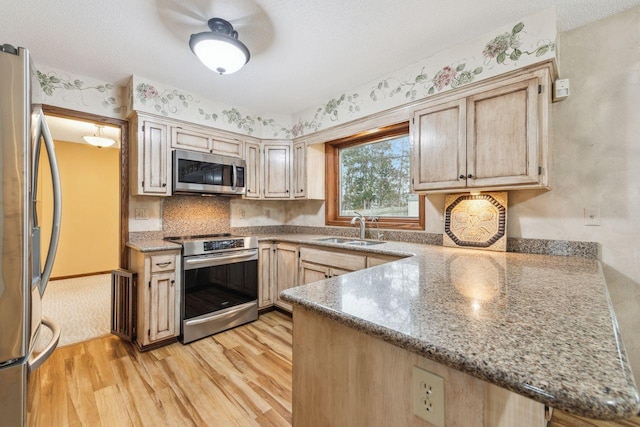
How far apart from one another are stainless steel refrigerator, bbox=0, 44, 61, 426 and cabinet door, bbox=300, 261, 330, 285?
1.98 meters

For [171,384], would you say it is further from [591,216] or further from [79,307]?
[591,216]

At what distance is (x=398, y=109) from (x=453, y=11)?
80 cm

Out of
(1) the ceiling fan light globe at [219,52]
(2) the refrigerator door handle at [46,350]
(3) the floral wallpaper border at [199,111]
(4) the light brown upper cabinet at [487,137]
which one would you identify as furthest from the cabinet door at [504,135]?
(2) the refrigerator door handle at [46,350]

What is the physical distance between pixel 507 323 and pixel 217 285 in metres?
2.47

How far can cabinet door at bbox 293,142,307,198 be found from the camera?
10.7 ft

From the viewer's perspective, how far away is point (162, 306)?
2.35 m

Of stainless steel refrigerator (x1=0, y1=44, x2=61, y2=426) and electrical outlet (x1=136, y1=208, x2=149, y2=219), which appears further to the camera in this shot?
electrical outlet (x1=136, y1=208, x2=149, y2=219)

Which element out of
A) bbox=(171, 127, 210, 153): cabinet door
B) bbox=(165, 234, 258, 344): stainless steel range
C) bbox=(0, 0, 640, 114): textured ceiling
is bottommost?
bbox=(165, 234, 258, 344): stainless steel range

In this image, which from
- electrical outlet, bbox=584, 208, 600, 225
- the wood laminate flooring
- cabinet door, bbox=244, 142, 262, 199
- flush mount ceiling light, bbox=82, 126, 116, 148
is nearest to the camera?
the wood laminate flooring

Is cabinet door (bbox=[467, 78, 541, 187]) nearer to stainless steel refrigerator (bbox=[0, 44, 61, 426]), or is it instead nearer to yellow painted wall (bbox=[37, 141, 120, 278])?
stainless steel refrigerator (bbox=[0, 44, 61, 426])

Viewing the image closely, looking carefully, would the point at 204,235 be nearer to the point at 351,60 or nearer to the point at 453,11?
the point at 351,60

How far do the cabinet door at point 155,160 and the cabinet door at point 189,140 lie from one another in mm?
87

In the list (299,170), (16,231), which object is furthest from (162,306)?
(299,170)

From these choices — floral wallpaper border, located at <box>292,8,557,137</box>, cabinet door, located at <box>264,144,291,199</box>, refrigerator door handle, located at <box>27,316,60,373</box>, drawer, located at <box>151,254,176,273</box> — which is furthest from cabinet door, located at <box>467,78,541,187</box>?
drawer, located at <box>151,254,176,273</box>
